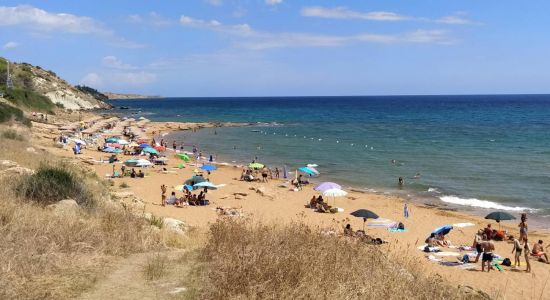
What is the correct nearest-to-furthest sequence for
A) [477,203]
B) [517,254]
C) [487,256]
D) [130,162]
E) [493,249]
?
[487,256] → [517,254] → [493,249] → [477,203] → [130,162]

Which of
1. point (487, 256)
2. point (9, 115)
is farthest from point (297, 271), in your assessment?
point (9, 115)

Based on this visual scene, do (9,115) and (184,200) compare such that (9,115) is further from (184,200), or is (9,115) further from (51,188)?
(51,188)

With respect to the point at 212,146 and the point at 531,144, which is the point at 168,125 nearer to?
the point at 212,146

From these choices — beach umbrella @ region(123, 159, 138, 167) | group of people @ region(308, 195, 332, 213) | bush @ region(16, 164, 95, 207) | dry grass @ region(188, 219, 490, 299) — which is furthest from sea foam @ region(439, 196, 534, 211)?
bush @ region(16, 164, 95, 207)

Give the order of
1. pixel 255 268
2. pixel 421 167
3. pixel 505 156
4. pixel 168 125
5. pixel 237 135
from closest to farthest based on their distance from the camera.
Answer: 1. pixel 255 268
2. pixel 421 167
3. pixel 505 156
4. pixel 237 135
5. pixel 168 125

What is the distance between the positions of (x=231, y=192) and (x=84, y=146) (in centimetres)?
2162

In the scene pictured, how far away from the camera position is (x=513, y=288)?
1306 centimetres

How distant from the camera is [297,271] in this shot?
18.7 ft

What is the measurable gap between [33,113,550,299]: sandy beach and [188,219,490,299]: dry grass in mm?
4102

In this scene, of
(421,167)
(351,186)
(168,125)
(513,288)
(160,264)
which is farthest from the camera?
(168,125)

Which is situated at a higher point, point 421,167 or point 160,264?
point 160,264

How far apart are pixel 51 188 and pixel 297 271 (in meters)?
7.30

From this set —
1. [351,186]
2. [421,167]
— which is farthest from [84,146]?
[421,167]

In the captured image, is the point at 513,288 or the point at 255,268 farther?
the point at 513,288
